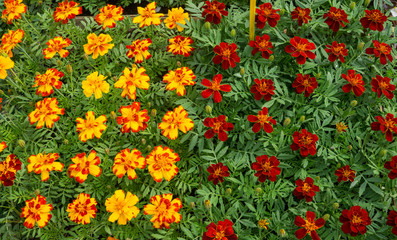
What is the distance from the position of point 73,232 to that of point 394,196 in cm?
156

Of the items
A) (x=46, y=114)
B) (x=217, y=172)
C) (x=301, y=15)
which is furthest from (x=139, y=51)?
(x=301, y=15)

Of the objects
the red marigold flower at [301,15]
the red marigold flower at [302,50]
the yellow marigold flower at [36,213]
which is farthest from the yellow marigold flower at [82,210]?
the red marigold flower at [301,15]

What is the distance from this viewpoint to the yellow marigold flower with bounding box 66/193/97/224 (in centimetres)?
152

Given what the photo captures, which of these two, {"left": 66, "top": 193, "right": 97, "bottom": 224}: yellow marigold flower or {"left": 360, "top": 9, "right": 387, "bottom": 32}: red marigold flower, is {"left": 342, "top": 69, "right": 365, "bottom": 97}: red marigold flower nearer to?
{"left": 360, "top": 9, "right": 387, "bottom": 32}: red marigold flower

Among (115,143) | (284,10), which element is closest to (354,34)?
(284,10)

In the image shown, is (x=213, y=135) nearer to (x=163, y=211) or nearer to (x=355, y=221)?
(x=163, y=211)

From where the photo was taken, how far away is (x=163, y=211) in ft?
4.88

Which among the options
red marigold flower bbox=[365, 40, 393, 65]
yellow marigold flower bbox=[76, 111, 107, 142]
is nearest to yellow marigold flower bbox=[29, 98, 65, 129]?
yellow marigold flower bbox=[76, 111, 107, 142]

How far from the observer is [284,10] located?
6.80 feet

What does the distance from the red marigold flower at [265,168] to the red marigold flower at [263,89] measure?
0.35 meters

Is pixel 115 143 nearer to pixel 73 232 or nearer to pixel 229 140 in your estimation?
pixel 73 232

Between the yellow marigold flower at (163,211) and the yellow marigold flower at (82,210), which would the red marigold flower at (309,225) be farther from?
the yellow marigold flower at (82,210)

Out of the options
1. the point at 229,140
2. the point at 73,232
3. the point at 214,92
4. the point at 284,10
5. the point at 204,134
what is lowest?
the point at 73,232

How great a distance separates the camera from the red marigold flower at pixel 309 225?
1.48 m
